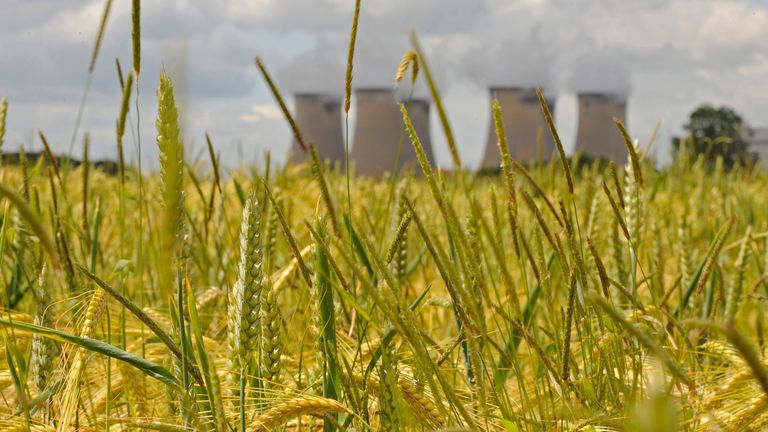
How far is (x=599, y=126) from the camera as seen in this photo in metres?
20.5

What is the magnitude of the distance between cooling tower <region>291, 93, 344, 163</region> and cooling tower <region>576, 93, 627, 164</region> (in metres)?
6.01

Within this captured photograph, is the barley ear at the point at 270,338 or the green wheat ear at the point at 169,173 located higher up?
the green wheat ear at the point at 169,173

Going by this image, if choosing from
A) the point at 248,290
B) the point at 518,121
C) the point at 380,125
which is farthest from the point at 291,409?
the point at 380,125

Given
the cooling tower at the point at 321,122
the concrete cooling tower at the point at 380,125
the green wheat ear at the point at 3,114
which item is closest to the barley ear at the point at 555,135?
the green wheat ear at the point at 3,114

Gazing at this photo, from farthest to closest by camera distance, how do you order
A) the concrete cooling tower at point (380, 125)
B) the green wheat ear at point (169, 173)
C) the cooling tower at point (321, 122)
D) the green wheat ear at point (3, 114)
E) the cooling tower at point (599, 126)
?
the cooling tower at point (321, 122) → the concrete cooling tower at point (380, 125) → the cooling tower at point (599, 126) → the green wheat ear at point (3, 114) → the green wheat ear at point (169, 173)

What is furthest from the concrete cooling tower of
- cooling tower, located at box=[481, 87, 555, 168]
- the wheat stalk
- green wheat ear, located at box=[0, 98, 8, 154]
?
the wheat stalk

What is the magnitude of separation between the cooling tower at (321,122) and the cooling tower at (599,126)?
237 inches

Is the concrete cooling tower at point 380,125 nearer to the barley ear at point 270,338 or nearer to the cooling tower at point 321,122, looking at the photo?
the cooling tower at point 321,122

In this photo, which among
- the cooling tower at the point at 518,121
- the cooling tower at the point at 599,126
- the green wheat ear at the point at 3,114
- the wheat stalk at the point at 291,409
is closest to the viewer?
the wheat stalk at the point at 291,409

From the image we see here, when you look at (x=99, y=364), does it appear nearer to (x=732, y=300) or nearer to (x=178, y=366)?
(x=178, y=366)

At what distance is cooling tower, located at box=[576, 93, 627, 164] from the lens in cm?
1975

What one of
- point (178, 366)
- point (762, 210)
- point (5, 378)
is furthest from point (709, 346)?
point (762, 210)

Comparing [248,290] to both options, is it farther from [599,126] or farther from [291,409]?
[599,126]

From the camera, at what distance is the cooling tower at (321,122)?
67.8 feet
